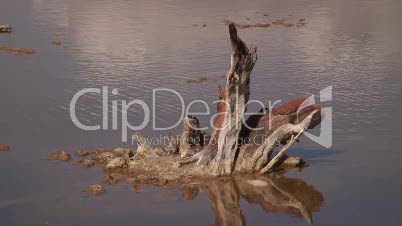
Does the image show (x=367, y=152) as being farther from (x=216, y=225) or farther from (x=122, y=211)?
(x=122, y=211)

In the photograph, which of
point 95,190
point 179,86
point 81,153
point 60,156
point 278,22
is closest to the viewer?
point 95,190

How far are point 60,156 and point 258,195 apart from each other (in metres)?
5.83

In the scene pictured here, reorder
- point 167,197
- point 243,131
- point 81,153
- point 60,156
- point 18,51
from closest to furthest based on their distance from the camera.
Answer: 1. point 167,197
2. point 243,131
3. point 60,156
4. point 81,153
5. point 18,51

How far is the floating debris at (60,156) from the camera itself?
57.6 feet

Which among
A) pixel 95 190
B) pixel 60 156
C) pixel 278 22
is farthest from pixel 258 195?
pixel 278 22

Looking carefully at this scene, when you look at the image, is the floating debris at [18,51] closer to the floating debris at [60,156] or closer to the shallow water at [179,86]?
the shallow water at [179,86]

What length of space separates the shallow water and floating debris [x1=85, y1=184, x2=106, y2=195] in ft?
0.71

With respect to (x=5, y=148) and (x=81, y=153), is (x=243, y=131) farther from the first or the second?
(x=5, y=148)

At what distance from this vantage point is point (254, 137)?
1623 centimetres

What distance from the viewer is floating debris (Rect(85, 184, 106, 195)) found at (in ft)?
49.8

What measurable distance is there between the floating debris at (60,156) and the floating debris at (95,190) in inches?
98.5

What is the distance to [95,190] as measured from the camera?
15.2 m

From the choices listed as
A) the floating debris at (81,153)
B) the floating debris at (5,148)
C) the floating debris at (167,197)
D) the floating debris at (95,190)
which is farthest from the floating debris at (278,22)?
the floating debris at (95,190)

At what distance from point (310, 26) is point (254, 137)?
24.5 meters
